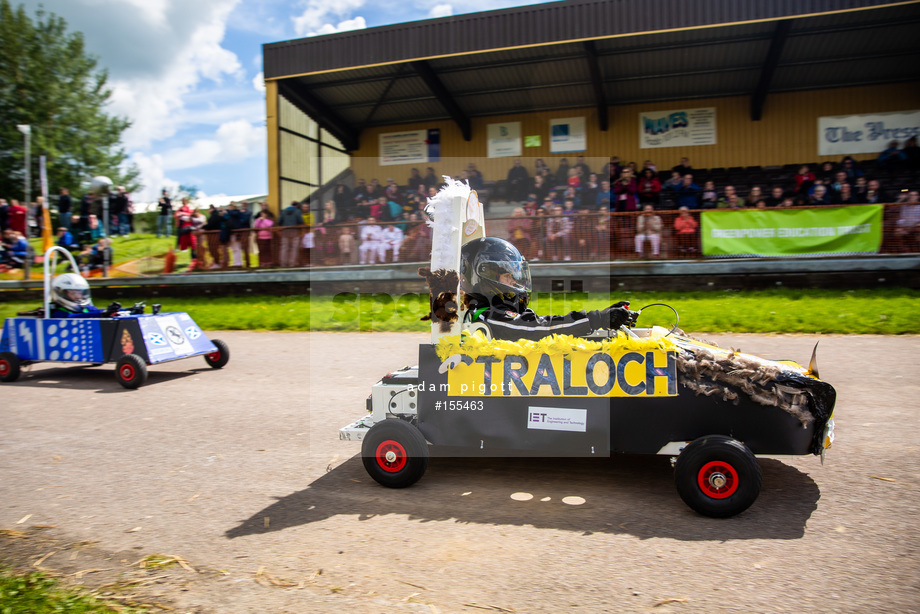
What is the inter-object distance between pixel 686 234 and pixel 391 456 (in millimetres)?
10861

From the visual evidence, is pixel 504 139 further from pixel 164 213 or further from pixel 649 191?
pixel 164 213

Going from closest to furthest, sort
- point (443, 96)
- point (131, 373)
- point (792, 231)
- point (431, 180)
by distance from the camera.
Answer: point (131, 373)
point (792, 231)
point (431, 180)
point (443, 96)

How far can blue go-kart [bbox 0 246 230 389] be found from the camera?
8531 millimetres

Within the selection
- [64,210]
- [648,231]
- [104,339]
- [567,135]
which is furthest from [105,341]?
[567,135]

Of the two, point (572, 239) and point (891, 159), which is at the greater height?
point (891, 159)

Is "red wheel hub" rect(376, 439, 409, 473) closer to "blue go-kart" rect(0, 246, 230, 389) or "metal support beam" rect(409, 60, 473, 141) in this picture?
"blue go-kart" rect(0, 246, 230, 389)

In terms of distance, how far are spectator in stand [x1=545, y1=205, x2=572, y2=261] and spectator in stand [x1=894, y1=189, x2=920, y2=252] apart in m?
6.33

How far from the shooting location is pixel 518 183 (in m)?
17.9

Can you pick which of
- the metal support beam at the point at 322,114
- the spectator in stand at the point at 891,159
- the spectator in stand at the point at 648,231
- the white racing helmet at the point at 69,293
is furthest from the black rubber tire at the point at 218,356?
the spectator in stand at the point at 891,159

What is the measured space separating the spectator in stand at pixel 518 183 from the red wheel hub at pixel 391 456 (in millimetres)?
13664

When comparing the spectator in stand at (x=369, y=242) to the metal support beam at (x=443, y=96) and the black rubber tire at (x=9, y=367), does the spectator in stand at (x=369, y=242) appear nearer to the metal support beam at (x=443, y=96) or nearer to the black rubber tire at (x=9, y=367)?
the metal support beam at (x=443, y=96)

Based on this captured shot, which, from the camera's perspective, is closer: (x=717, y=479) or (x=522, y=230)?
(x=717, y=479)

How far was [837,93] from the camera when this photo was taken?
19031mm

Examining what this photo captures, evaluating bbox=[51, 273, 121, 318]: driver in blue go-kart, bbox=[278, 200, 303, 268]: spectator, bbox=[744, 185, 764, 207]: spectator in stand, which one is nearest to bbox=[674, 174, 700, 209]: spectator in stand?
bbox=[744, 185, 764, 207]: spectator in stand
